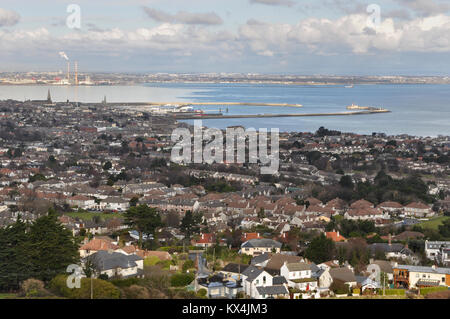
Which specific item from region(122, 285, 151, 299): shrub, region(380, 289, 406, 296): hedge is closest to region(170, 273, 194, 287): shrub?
region(122, 285, 151, 299): shrub

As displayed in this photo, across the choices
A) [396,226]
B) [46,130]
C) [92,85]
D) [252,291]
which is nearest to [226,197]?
[396,226]

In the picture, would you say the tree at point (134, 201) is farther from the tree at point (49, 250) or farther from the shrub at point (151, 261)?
the tree at point (49, 250)

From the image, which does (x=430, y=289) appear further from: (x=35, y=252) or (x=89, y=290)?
(x=35, y=252)

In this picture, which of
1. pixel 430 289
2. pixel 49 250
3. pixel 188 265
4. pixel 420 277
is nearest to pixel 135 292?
pixel 49 250

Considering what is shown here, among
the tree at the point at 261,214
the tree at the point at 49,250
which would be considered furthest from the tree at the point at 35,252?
the tree at the point at 261,214

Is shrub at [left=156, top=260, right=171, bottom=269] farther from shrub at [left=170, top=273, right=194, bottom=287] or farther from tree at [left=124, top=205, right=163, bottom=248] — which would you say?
tree at [left=124, top=205, right=163, bottom=248]

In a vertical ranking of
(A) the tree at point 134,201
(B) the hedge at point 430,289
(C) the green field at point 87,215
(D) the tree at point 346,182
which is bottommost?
(B) the hedge at point 430,289
